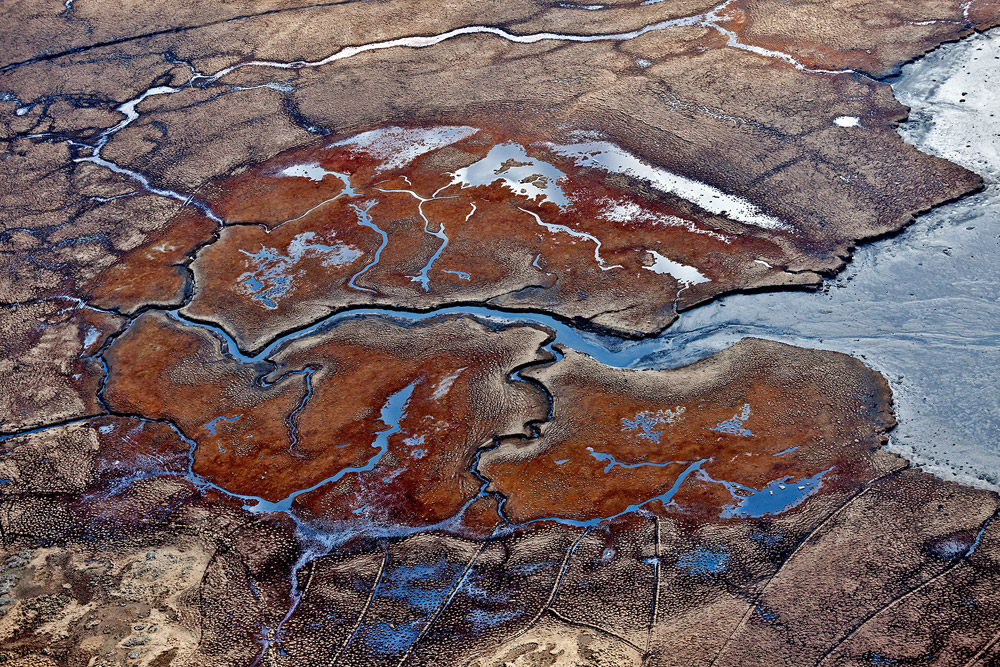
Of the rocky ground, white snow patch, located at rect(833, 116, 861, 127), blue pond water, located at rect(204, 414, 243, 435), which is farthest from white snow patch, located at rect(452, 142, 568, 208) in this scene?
blue pond water, located at rect(204, 414, 243, 435)

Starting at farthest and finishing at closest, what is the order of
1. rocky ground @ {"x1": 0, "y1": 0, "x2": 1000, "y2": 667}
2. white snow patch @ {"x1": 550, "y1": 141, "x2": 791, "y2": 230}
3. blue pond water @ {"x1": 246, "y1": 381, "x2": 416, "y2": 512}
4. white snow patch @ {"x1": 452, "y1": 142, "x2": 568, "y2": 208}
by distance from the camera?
1. white snow patch @ {"x1": 452, "y1": 142, "x2": 568, "y2": 208}
2. white snow patch @ {"x1": 550, "y1": 141, "x2": 791, "y2": 230}
3. blue pond water @ {"x1": 246, "y1": 381, "x2": 416, "y2": 512}
4. rocky ground @ {"x1": 0, "y1": 0, "x2": 1000, "y2": 667}

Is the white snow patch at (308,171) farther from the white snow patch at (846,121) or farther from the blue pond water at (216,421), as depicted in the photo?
the white snow patch at (846,121)

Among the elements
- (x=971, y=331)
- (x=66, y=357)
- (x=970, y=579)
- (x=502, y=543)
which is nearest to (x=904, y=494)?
(x=970, y=579)

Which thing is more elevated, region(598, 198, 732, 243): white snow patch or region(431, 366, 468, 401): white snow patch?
region(598, 198, 732, 243): white snow patch

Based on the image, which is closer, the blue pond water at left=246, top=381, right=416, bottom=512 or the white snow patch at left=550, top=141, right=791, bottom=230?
the blue pond water at left=246, top=381, right=416, bottom=512

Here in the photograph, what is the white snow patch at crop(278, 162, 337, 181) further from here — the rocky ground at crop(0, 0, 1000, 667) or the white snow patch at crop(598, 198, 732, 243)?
the white snow patch at crop(598, 198, 732, 243)

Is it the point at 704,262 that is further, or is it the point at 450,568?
the point at 704,262

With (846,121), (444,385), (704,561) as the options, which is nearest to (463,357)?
(444,385)

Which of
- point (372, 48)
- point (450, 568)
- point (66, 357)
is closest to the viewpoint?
point (450, 568)

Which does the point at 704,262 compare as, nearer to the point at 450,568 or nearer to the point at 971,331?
the point at 971,331
